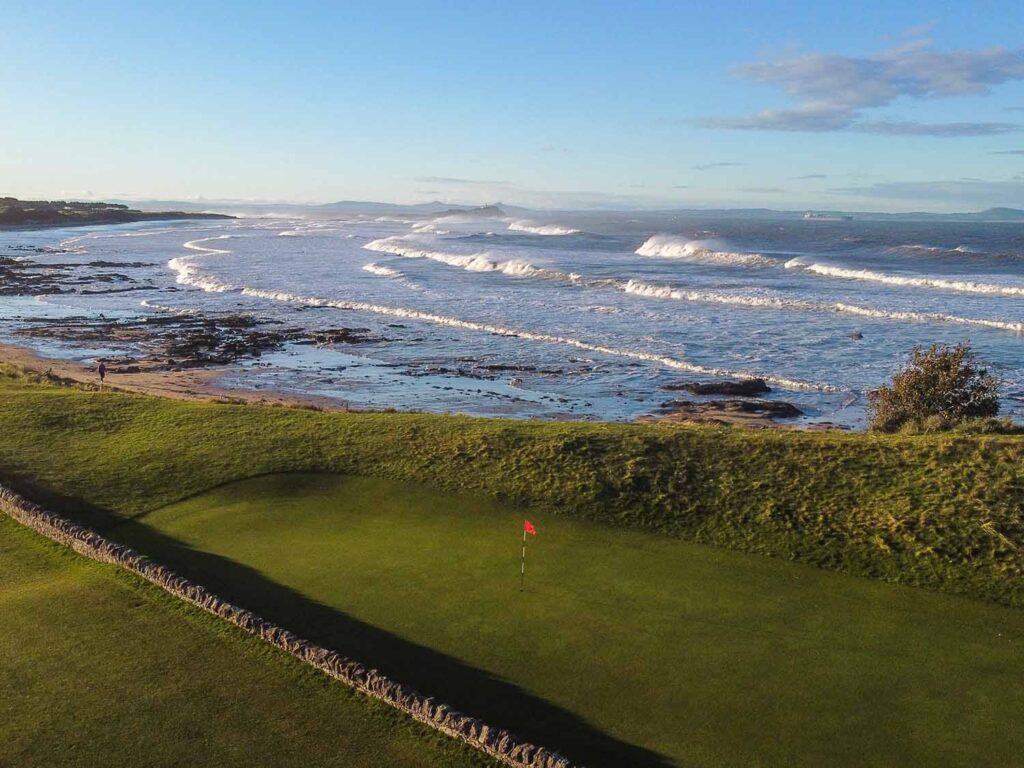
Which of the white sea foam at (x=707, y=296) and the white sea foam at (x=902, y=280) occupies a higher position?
the white sea foam at (x=902, y=280)

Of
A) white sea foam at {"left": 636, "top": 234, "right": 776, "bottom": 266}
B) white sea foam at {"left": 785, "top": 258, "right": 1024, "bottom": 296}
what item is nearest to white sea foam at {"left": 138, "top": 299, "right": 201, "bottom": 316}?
white sea foam at {"left": 785, "top": 258, "right": 1024, "bottom": 296}

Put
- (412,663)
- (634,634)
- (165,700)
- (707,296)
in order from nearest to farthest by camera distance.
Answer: (165,700) < (412,663) < (634,634) < (707,296)

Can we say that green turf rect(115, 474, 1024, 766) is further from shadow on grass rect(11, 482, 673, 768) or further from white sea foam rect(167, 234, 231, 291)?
white sea foam rect(167, 234, 231, 291)

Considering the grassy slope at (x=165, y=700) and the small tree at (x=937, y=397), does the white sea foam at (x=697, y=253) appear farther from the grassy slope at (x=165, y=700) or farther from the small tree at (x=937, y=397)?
the grassy slope at (x=165, y=700)

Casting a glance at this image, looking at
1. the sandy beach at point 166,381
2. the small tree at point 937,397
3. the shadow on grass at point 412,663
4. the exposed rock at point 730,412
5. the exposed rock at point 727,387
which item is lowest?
the sandy beach at point 166,381

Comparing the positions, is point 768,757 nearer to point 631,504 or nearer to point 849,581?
point 849,581

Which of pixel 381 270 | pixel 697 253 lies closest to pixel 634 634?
pixel 381 270

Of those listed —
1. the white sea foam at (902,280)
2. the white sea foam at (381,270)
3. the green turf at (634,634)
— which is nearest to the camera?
the green turf at (634,634)

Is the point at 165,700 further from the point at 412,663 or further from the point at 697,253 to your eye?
the point at 697,253

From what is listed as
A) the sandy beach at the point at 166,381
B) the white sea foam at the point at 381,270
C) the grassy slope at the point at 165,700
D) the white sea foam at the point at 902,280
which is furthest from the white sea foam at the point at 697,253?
the grassy slope at the point at 165,700
